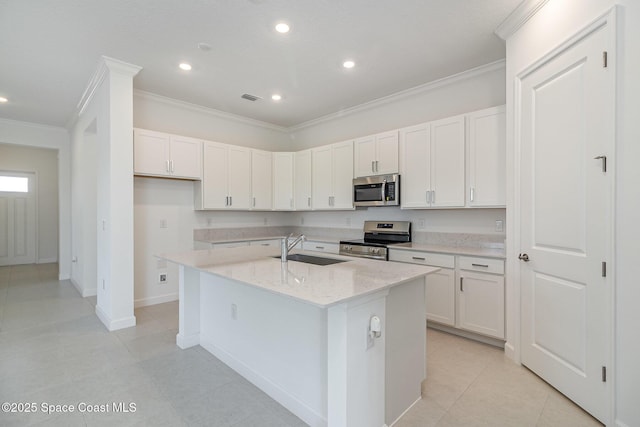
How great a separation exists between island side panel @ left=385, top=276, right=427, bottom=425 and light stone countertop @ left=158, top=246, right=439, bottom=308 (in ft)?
0.52

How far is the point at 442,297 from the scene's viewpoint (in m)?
3.26

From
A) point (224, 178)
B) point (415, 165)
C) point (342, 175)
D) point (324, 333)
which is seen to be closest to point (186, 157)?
point (224, 178)

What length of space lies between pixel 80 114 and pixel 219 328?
14.6 ft

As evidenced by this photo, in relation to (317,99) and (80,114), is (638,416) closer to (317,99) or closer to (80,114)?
(317,99)

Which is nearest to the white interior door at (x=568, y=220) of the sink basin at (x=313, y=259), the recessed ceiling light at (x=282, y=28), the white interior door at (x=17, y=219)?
the sink basin at (x=313, y=259)

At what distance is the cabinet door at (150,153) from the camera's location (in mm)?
3846

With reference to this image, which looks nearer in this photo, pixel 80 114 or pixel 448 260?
pixel 448 260

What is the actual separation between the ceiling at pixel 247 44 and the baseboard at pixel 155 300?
2854 millimetres

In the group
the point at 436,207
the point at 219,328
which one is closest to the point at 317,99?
the point at 436,207

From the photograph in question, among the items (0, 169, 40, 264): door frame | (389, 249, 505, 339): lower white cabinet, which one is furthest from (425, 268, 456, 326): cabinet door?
A: (0, 169, 40, 264): door frame

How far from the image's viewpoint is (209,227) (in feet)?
16.1

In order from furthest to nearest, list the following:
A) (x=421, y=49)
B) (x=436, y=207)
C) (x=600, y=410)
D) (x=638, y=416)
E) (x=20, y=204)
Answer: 1. (x=20, y=204)
2. (x=436, y=207)
3. (x=421, y=49)
4. (x=600, y=410)
5. (x=638, y=416)

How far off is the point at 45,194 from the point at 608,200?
10504 mm

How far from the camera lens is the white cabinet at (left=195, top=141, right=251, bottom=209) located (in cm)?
455
